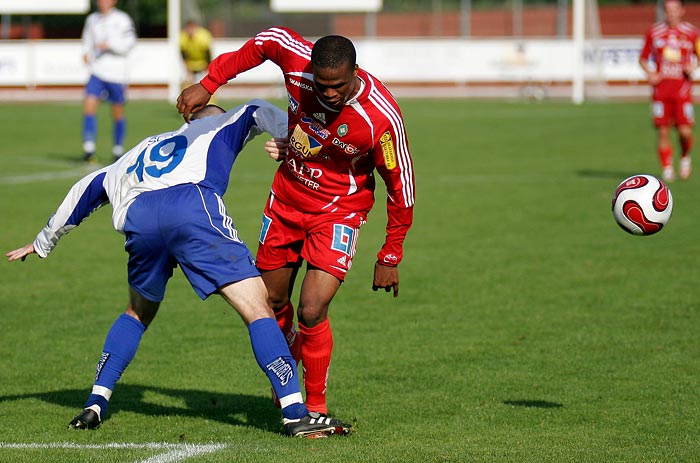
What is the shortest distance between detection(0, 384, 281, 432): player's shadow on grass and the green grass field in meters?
0.02

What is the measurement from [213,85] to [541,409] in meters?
2.58

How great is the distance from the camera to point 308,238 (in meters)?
6.30

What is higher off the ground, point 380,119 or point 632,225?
point 380,119

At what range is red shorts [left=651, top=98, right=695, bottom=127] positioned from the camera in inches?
666

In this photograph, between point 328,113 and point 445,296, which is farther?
point 445,296

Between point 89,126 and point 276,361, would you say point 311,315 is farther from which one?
point 89,126

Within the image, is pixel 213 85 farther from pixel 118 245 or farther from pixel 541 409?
pixel 118 245

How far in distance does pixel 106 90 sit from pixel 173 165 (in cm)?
1446

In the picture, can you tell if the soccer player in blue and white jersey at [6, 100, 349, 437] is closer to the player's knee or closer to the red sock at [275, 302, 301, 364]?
the player's knee

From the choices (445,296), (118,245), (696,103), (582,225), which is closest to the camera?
(445,296)

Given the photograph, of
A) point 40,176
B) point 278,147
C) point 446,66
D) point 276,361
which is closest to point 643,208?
point 278,147

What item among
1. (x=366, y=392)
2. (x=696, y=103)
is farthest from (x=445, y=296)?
(x=696, y=103)

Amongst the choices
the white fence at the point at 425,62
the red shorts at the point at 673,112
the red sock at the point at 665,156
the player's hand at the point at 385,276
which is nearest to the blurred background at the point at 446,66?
the white fence at the point at 425,62

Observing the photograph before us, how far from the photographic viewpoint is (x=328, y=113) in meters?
5.93
